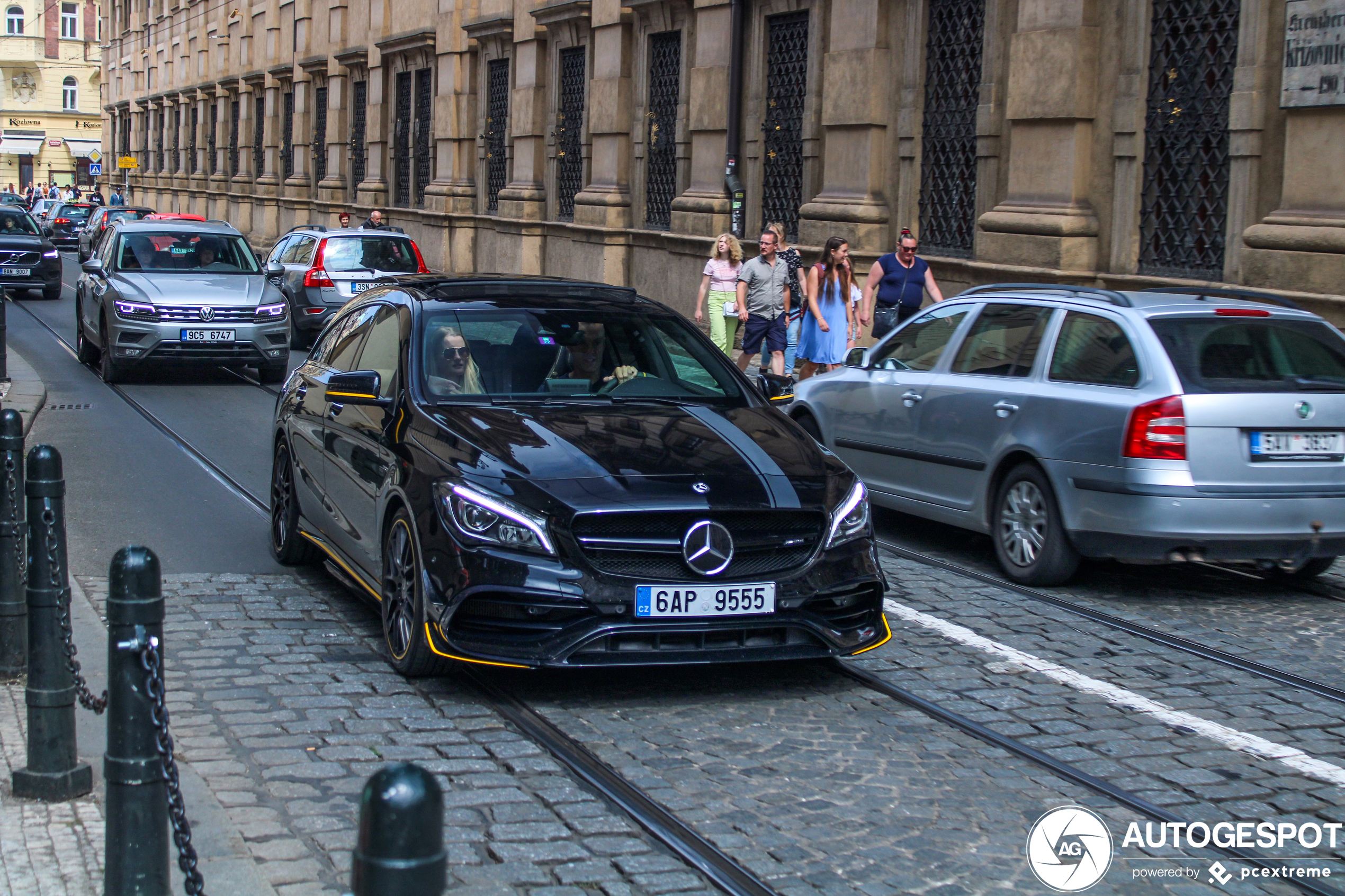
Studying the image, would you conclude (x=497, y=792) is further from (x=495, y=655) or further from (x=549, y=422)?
(x=549, y=422)

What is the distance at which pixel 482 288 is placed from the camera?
727cm

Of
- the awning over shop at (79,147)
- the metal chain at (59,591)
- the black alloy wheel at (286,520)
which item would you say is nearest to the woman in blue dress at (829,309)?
the black alloy wheel at (286,520)

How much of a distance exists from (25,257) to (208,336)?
15.9 m

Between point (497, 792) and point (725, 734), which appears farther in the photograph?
point (725, 734)

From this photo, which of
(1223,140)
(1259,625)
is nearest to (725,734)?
(1259,625)

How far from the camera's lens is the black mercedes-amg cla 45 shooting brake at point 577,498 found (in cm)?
545

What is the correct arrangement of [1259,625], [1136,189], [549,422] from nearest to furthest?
[549,422], [1259,625], [1136,189]

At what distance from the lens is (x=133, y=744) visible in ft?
11.3

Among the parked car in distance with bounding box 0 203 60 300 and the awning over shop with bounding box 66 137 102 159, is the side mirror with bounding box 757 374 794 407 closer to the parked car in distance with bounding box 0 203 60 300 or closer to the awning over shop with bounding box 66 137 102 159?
the parked car in distance with bounding box 0 203 60 300

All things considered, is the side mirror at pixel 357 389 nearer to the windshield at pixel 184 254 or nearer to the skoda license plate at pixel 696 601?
the skoda license plate at pixel 696 601

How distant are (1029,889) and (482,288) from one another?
4110mm

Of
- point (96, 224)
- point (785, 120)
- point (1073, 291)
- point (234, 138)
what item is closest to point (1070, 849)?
point (1073, 291)

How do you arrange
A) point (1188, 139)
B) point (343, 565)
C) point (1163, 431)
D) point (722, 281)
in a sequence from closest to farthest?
point (343, 565), point (1163, 431), point (1188, 139), point (722, 281)

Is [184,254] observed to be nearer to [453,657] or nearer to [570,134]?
[570,134]
